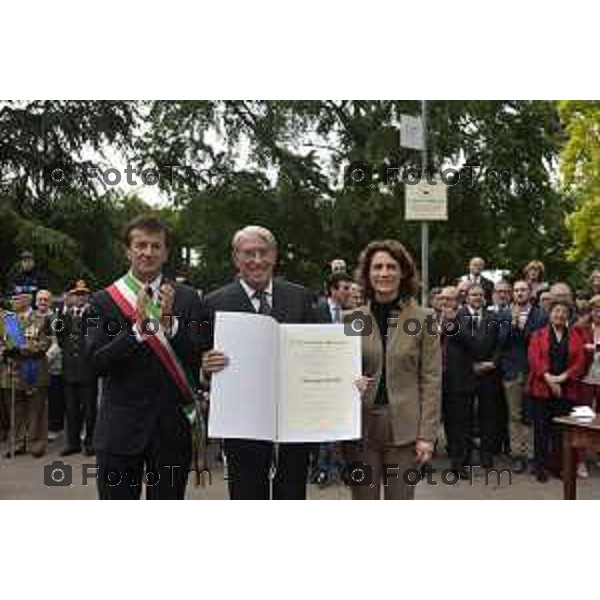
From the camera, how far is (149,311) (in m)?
2.85

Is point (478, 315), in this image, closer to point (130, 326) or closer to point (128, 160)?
point (128, 160)

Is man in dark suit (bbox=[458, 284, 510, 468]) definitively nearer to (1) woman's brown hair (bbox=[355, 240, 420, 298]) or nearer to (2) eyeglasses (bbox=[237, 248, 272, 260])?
(1) woman's brown hair (bbox=[355, 240, 420, 298])

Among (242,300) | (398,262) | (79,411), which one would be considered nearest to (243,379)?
(242,300)

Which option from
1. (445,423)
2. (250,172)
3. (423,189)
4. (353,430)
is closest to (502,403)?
(445,423)

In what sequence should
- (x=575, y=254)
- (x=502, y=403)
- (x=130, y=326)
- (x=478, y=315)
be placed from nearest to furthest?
(x=130, y=326) < (x=478, y=315) < (x=502, y=403) < (x=575, y=254)

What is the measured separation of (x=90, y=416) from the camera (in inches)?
273

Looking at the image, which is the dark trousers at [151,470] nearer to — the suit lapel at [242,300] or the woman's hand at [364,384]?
the suit lapel at [242,300]

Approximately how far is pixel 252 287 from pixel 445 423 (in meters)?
3.74

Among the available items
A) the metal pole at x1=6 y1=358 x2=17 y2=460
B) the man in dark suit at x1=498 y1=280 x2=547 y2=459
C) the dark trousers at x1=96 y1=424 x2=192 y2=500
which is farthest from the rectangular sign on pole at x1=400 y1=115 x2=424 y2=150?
the metal pole at x1=6 y1=358 x2=17 y2=460

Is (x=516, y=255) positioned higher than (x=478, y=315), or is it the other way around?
(x=516, y=255)

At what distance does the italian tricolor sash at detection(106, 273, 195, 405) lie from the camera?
2.86m

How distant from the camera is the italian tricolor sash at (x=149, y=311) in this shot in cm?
286

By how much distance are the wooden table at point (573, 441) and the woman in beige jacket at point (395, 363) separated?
154cm

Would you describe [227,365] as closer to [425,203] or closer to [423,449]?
[423,449]
